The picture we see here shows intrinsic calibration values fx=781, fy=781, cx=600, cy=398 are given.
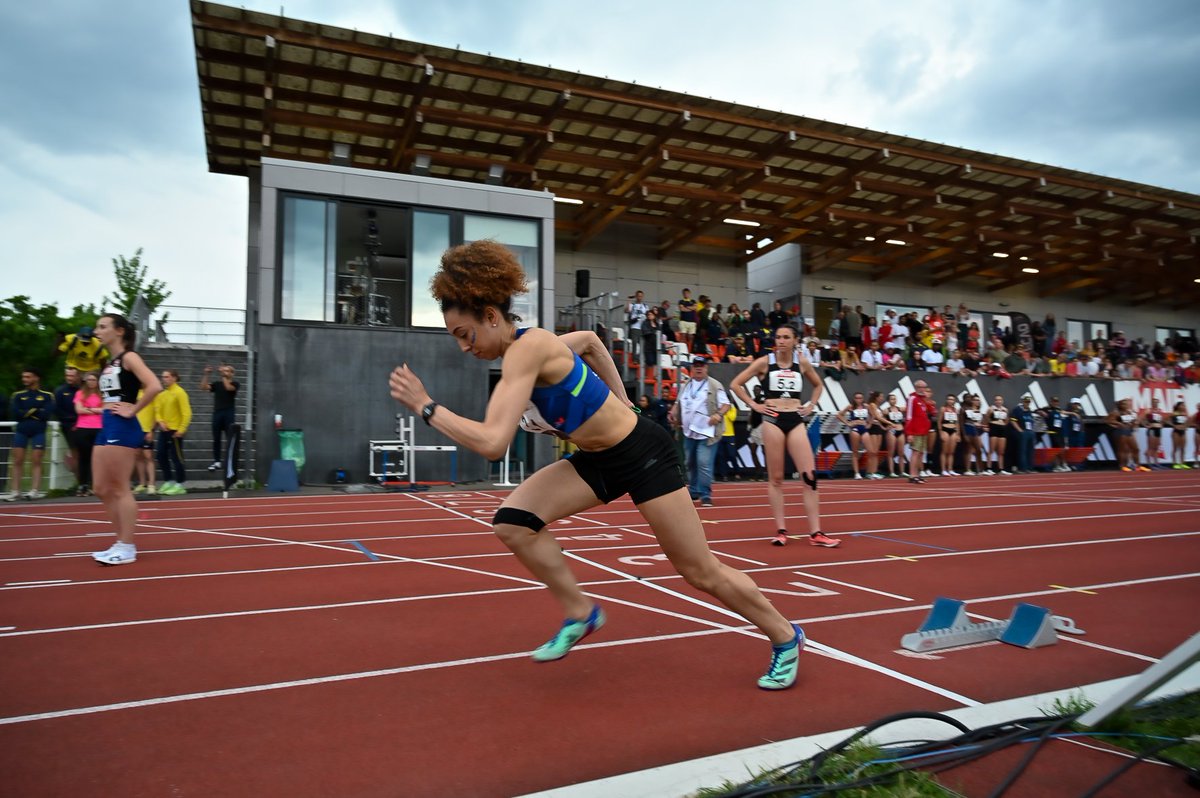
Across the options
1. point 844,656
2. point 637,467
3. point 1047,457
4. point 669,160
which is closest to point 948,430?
point 1047,457

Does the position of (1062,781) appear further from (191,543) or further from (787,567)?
(191,543)

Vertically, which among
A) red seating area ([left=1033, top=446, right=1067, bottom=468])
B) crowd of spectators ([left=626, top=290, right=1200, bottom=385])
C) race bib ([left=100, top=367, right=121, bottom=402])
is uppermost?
crowd of spectators ([left=626, top=290, right=1200, bottom=385])

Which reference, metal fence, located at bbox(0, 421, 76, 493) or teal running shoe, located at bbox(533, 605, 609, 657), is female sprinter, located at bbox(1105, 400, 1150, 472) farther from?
metal fence, located at bbox(0, 421, 76, 493)

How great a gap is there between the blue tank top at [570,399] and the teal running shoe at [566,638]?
1.03 meters

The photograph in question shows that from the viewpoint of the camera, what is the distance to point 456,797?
2.61m

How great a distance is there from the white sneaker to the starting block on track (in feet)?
20.9

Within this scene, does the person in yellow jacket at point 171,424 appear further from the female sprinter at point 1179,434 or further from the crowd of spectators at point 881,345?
the female sprinter at point 1179,434

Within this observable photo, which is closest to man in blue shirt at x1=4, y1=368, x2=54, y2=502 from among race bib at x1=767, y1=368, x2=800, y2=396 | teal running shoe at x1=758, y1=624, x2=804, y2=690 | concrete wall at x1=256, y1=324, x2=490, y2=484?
concrete wall at x1=256, y1=324, x2=490, y2=484

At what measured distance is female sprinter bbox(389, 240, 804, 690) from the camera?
11.1ft

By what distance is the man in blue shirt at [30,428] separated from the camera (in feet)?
40.8

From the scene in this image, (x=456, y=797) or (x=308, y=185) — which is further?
(x=308, y=185)

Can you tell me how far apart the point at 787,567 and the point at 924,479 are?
1326 centimetres

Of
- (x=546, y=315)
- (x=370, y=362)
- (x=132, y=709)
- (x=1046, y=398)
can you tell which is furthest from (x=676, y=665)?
(x=1046, y=398)

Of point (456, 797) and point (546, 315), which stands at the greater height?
point (546, 315)
